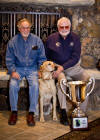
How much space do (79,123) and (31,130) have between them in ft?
1.79

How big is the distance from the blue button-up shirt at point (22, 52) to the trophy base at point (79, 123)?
1.00 m

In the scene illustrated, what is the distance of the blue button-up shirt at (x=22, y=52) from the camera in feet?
12.2

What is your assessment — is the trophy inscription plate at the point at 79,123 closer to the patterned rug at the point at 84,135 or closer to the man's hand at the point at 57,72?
the patterned rug at the point at 84,135

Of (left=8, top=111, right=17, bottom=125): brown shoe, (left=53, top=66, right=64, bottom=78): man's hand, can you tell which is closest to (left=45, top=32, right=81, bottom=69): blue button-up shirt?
(left=53, top=66, right=64, bottom=78): man's hand

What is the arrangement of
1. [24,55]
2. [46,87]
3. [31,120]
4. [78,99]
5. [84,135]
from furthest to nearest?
[24,55] → [46,87] → [31,120] → [78,99] → [84,135]

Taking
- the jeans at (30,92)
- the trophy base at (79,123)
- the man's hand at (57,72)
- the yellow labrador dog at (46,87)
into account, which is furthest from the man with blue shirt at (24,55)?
the trophy base at (79,123)

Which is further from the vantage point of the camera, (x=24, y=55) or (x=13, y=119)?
(x=24, y=55)

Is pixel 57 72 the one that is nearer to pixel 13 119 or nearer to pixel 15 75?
pixel 15 75

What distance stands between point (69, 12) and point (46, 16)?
1.18 feet

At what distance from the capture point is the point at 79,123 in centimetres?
314

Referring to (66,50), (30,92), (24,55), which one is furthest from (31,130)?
(66,50)

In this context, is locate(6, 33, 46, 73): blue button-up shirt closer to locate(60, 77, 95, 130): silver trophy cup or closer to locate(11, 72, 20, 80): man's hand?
locate(11, 72, 20, 80): man's hand

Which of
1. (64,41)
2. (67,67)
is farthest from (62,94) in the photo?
(64,41)

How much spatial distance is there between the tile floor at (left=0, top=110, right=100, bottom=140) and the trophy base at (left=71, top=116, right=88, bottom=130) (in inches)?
4.6
